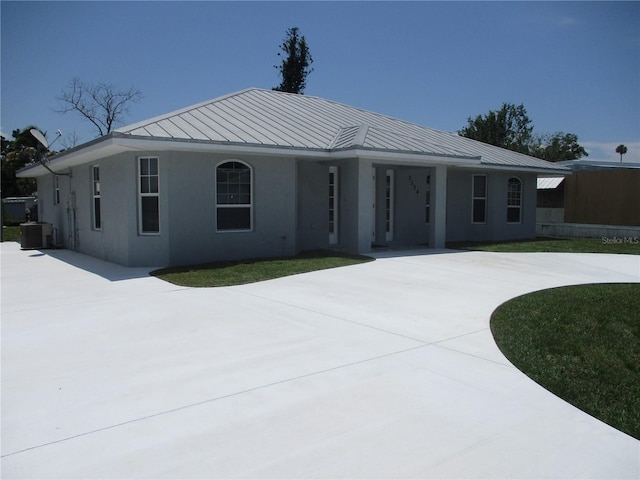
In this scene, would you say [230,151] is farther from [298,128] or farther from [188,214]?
[298,128]

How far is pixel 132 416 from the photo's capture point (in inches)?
159

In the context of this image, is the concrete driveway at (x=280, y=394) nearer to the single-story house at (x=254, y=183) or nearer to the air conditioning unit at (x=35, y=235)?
the single-story house at (x=254, y=183)

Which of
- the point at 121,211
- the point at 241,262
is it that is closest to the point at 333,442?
the point at 241,262

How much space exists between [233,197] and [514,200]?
11564mm

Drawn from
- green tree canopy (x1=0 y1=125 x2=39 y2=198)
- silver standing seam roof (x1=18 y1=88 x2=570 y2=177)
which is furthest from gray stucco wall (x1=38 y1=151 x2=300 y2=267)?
green tree canopy (x1=0 y1=125 x2=39 y2=198)

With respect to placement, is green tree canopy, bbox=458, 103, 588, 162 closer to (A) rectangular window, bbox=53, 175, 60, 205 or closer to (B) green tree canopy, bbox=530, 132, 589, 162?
(B) green tree canopy, bbox=530, 132, 589, 162

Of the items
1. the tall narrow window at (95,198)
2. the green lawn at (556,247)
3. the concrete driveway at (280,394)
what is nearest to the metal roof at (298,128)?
the green lawn at (556,247)

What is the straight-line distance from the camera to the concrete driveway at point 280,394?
3.39 m

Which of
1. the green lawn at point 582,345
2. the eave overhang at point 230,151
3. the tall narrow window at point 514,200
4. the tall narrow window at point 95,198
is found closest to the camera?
the green lawn at point 582,345

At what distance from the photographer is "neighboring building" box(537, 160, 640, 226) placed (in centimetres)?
2119

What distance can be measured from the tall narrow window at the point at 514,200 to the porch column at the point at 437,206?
5296 mm

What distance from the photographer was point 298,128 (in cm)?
1484

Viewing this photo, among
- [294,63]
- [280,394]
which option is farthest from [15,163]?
[280,394]

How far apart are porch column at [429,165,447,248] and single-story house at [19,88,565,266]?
31 mm
